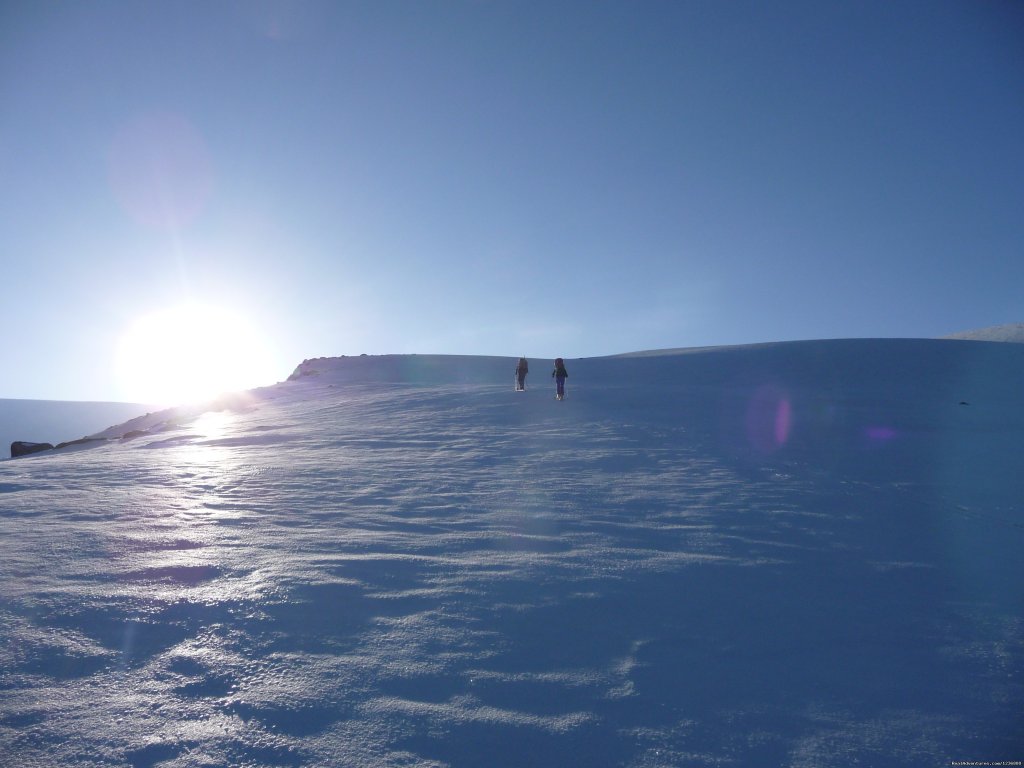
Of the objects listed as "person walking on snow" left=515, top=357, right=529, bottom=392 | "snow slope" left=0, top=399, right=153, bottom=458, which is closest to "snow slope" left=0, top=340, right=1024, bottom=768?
"person walking on snow" left=515, top=357, right=529, bottom=392

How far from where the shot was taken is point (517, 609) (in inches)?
182

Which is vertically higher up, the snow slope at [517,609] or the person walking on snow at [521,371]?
the person walking on snow at [521,371]

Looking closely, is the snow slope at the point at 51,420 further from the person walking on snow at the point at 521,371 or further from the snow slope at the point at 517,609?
the snow slope at the point at 517,609

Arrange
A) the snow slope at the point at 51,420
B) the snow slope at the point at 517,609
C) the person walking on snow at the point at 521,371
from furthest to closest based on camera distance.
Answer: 1. the snow slope at the point at 51,420
2. the person walking on snow at the point at 521,371
3. the snow slope at the point at 517,609

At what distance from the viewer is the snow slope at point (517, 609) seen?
3305mm

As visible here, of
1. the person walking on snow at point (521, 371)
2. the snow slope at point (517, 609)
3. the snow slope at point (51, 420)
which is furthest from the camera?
the snow slope at point (51, 420)

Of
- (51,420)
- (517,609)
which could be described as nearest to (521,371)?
(517,609)

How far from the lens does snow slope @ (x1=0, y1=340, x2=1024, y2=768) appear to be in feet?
10.8

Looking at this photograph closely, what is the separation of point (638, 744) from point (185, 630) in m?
3.20

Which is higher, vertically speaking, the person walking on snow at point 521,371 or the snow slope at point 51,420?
the person walking on snow at point 521,371

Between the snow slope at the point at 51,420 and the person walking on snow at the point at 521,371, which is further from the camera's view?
the snow slope at the point at 51,420

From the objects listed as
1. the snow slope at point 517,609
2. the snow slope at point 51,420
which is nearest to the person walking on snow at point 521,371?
the snow slope at point 517,609

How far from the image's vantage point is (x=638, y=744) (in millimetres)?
3244

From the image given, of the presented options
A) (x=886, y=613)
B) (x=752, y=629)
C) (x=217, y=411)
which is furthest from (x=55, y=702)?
(x=217, y=411)
